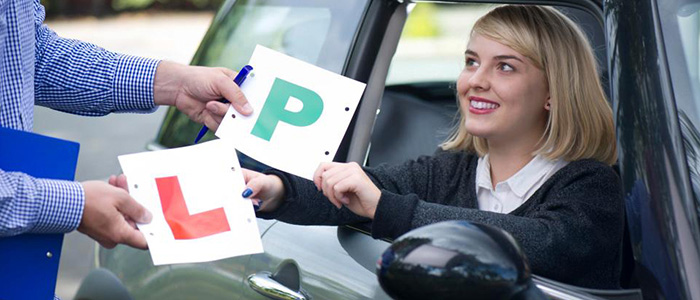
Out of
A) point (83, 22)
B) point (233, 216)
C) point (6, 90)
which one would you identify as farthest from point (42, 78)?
point (83, 22)

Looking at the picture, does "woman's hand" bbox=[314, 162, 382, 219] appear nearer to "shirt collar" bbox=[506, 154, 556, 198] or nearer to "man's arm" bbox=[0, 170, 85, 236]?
"shirt collar" bbox=[506, 154, 556, 198]

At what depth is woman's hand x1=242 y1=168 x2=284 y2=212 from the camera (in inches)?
95.4

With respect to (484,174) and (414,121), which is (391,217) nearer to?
(484,174)

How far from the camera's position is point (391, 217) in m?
2.37

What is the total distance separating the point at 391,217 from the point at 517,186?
432 mm

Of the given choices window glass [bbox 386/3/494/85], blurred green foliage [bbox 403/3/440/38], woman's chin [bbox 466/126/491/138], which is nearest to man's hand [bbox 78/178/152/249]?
woman's chin [bbox 466/126/491/138]

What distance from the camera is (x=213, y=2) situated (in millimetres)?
20484

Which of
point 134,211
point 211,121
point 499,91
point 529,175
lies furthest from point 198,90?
point 529,175

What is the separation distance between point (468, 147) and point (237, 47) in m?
0.73

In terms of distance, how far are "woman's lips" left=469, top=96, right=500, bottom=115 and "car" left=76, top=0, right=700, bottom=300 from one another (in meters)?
0.26

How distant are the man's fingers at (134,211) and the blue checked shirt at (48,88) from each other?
10 centimetres

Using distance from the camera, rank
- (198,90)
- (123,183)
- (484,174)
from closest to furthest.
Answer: (123,183)
(198,90)
(484,174)

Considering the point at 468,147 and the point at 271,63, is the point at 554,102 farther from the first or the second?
the point at 271,63

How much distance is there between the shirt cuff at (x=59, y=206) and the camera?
75.5 inches
